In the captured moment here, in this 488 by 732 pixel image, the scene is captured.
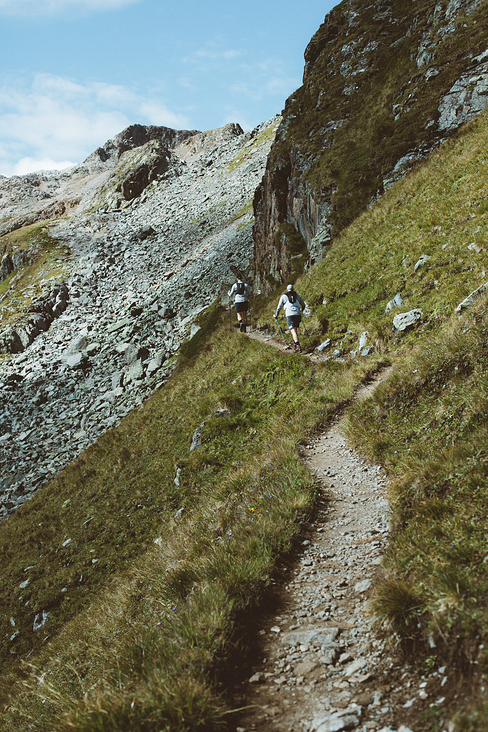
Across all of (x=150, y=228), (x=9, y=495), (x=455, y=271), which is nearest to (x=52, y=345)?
(x=9, y=495)

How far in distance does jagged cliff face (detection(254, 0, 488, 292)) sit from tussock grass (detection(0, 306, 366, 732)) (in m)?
9.77

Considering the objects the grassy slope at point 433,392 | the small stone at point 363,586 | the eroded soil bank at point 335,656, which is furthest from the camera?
the small stone at point 363,586

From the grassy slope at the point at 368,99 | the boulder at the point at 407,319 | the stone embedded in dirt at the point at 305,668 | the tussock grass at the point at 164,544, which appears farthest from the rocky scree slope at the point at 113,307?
the stone embedded in dirt at the point at 305,668

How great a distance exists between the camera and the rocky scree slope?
99.0 feet

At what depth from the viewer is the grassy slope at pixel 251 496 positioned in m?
3.61

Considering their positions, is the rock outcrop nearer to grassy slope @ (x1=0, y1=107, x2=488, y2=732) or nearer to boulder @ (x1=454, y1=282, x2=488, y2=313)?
grassy slope @ (x1=0, y1=107, x2=488, y2=732)

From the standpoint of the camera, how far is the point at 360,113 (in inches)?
1224

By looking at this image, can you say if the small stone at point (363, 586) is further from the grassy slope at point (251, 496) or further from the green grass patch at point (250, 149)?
the green grass patch at point (250, 149)

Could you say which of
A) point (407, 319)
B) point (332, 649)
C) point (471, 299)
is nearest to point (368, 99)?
point (407, 319)

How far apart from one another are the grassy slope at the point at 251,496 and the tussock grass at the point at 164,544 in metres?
0.04

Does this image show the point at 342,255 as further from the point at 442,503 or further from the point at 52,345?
the point at 52,345

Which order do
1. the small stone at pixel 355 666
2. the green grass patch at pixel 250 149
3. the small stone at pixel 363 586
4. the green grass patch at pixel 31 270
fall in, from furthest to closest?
the green grass patch at pixel 250 149 → the green grass patch at pixel 31 270 → the small stone at pixel 363 586 → the small stone at pixel 355 666

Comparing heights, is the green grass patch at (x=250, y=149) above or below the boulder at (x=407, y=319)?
above

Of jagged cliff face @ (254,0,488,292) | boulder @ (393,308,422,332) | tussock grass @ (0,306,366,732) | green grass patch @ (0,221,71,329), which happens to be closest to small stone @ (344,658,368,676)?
tussock grass @ (0,306,366,732)
